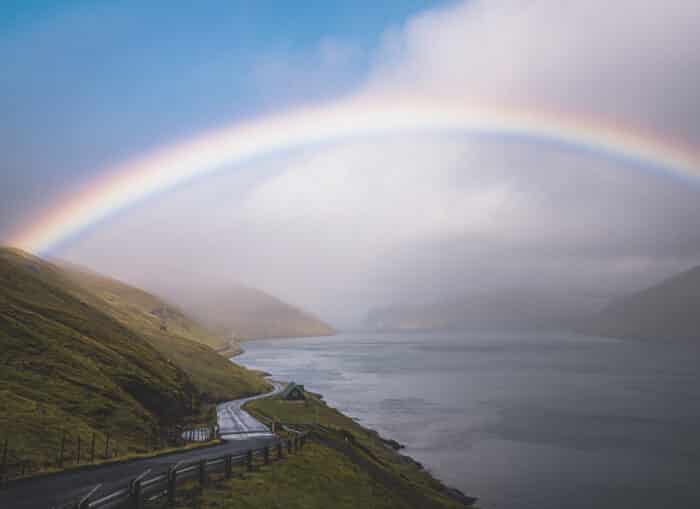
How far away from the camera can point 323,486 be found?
40.4 m

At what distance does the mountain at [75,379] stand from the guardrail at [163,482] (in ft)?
39.6

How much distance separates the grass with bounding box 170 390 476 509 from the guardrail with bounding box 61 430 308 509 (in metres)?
0.88

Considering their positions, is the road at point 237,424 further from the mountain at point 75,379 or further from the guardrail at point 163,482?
the guardrail at point 163,482

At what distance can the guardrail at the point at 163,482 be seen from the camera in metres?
22.7

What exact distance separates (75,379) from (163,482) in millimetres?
41991

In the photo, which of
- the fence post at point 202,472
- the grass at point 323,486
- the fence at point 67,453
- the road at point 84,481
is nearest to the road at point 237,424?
the road at point 84,481

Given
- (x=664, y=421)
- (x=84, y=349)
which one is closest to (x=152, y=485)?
(x=84, y=349)

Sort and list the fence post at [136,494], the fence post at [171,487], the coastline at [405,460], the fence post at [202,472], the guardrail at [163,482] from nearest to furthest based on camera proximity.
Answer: the fence post at [136,494], the guardrail at [163,482], the fence post at [171,487], the fence post at [202,472], the coastline at [405,460]

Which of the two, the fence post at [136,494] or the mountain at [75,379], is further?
the mountain at [75,379]

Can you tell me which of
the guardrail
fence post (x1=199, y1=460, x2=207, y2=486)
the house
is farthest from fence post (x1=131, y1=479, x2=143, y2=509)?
the house

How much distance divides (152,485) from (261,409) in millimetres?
70622

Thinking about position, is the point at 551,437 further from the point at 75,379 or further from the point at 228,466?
the point at 228,466

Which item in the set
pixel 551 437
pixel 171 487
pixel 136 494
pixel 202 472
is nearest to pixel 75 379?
pixel 202 472

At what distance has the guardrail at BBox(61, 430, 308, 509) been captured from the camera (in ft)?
74.4
